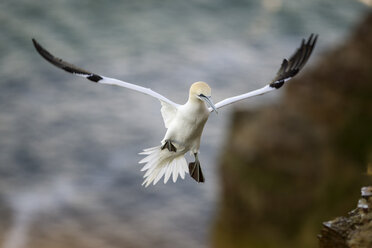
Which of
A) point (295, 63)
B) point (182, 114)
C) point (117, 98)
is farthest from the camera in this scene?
point (117, 98)

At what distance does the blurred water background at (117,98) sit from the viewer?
70.5ft

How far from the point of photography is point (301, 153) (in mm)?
16328

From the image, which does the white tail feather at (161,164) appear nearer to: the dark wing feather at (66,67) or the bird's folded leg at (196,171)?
the bird's folded leg at (196,171)

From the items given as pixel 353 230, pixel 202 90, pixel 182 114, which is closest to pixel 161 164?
pixel 182 114

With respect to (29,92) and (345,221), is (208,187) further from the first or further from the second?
(345,221)

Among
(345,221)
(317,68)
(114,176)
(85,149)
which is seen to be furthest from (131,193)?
(345,221)

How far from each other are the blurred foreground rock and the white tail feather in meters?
1.27

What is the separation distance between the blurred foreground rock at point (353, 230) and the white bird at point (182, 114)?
1.14 metres

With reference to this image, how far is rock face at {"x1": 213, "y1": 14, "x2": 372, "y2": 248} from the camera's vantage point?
642 inches

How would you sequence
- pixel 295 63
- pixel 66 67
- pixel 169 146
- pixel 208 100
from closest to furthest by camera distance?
pixel 208 100 → pixel 169 146 → pixel 66 67 → pixel 295 63

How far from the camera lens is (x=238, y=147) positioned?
664 inches

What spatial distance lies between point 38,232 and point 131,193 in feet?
11.5

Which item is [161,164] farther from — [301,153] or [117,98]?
[117,98]

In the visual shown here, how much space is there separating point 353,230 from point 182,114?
1.60m
